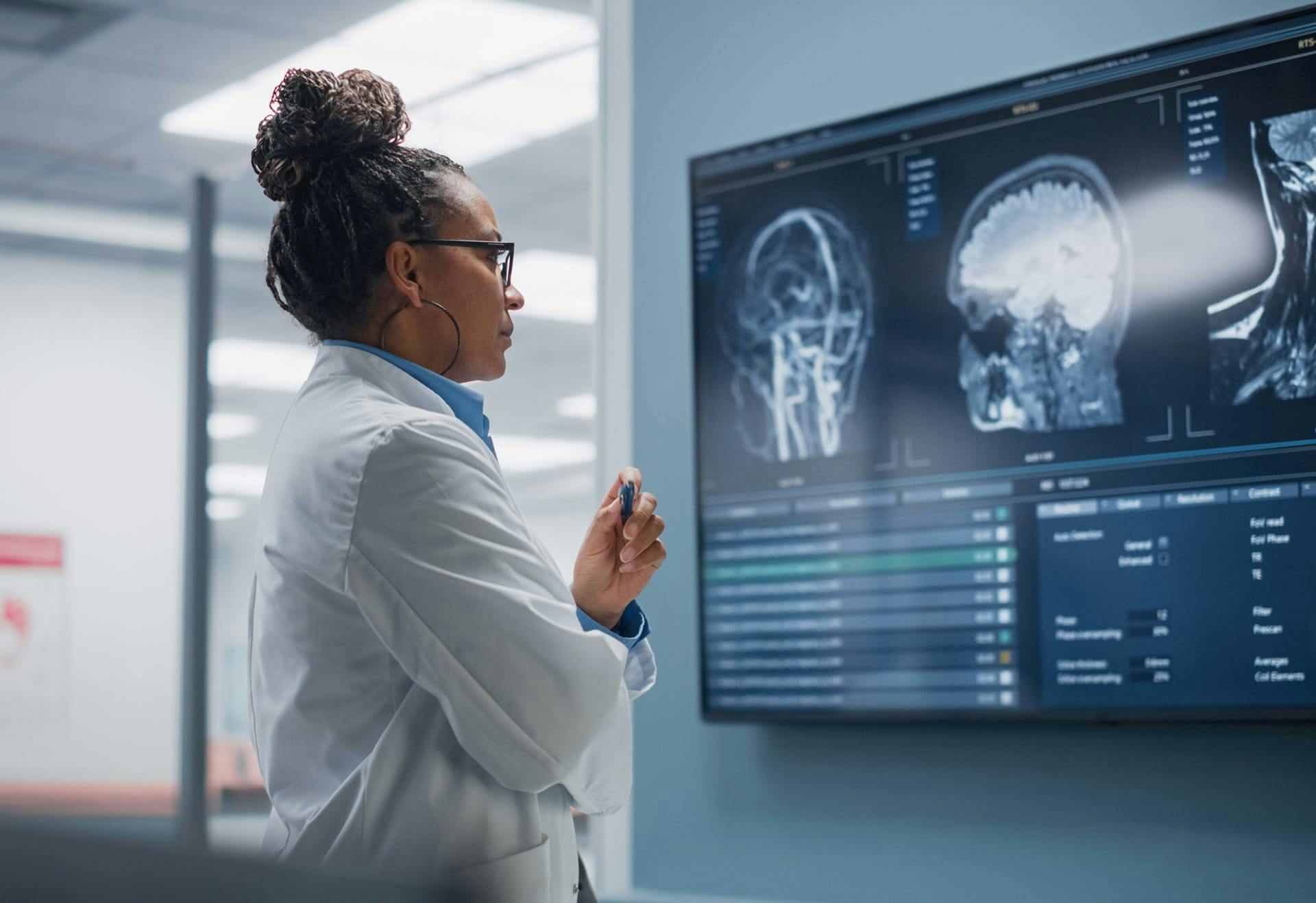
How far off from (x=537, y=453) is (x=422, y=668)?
29.3ft

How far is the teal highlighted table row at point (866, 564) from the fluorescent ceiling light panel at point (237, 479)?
22.8ft

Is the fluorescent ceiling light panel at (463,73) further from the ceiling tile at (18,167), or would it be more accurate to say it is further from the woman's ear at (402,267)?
the woman's ear at (402,267)

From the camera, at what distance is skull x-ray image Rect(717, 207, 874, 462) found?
2096 millimetres

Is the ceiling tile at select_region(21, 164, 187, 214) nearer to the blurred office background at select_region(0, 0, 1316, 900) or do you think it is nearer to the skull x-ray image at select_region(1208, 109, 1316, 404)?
the blurred office background at select_region(0, 0, 1316, 900)

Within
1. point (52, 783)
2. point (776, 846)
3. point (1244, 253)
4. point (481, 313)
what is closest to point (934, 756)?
point (776, 846)

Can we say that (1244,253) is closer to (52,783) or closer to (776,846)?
(776,846)

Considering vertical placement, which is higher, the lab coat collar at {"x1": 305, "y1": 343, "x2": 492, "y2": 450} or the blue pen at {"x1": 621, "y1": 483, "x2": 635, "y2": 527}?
the lab coat collar at {"x1": 305, "y1": 343, "x2": 492, "y2": 450}

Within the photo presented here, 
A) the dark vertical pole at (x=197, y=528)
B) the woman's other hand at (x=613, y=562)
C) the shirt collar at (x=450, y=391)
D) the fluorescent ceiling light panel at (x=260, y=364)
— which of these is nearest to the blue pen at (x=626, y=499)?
the woman's other hand at (x=613, y=562)

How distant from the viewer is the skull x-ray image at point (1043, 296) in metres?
1.83

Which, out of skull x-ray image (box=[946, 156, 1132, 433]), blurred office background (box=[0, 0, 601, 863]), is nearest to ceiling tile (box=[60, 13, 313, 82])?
blurred office background (box=[0, 0, 601, 863])

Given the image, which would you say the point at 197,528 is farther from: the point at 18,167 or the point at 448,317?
the point at 448,317

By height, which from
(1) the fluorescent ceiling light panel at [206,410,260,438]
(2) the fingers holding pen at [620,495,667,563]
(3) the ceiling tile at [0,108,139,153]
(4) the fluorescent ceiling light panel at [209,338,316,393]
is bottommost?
(2) the fingers holding pen at [620,495,667,563]

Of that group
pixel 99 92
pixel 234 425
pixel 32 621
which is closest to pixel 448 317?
pixel 99 92

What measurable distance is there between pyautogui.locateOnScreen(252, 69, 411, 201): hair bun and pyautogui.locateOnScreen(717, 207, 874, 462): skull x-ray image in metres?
0.95
